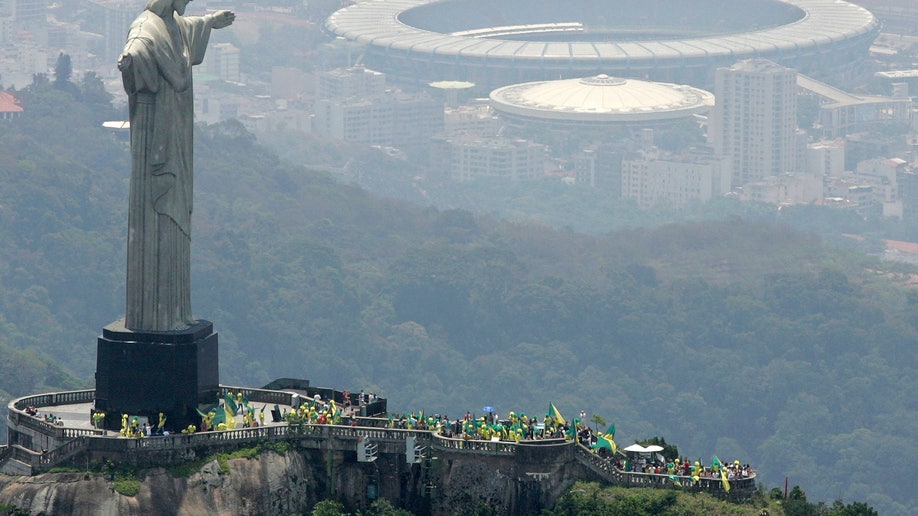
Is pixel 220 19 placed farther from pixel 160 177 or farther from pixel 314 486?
pixel 314 486

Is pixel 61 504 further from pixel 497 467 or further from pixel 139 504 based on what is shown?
pixel 497 467

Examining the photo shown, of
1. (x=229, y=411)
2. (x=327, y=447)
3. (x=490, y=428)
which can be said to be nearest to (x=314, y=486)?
(x=327, y=447)

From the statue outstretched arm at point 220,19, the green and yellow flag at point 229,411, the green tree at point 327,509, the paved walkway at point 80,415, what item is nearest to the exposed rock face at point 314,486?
the green tree at point 327,509

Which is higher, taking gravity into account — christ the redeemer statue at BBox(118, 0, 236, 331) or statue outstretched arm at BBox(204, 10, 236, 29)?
statue outstretched arm at BBox(204, 10, 236, 29)

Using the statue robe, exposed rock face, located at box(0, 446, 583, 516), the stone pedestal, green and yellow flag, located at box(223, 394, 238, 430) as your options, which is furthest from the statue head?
exposed rock face, located at box(0, 446, 583, 516)

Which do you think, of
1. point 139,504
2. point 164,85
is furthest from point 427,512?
point 164,85

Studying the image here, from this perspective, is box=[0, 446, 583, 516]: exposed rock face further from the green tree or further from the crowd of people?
the crowd of people

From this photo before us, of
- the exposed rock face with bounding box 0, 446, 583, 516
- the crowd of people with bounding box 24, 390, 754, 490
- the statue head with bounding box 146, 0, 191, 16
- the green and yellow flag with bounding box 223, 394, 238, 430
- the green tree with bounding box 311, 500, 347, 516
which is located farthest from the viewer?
the statue head with bounding box 146, 0, 191, 16
